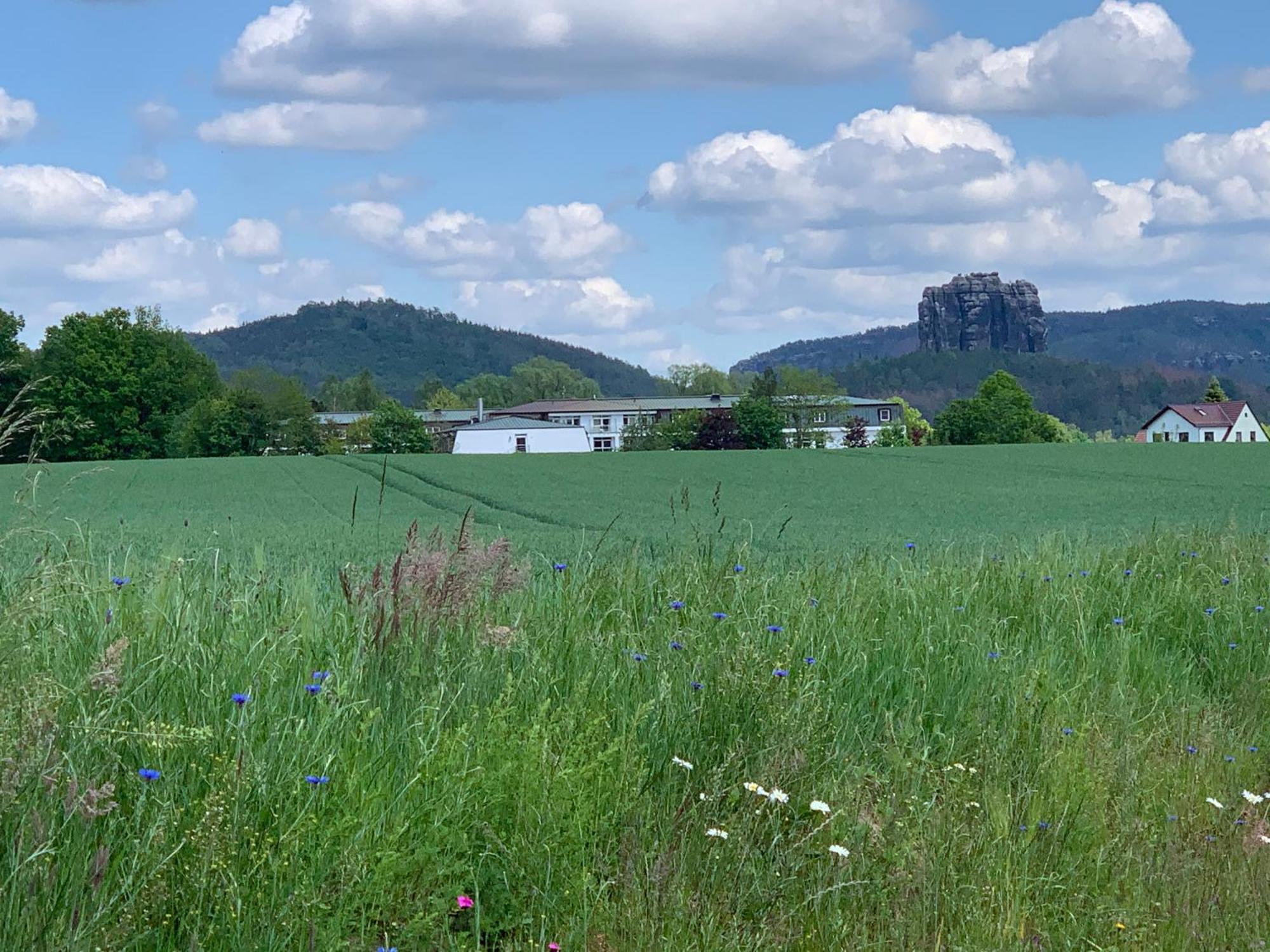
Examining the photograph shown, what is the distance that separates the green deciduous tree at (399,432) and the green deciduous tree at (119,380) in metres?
16.0

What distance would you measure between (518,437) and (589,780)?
12936 centimetres

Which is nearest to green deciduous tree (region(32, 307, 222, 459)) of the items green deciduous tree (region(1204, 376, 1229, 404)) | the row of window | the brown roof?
the row of window

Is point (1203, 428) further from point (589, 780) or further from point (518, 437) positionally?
point (589, 780)

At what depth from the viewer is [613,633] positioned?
6293 millimetres

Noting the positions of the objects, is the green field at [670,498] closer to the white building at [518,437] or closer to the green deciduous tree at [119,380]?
the green deciduous tree at [119,380]

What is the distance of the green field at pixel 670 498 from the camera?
15547 mm

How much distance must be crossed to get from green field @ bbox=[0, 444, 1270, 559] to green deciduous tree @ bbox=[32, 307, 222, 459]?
45.4m

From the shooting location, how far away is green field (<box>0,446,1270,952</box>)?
137 inches

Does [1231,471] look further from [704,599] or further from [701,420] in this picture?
[701,420]

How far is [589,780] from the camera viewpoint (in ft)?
14.3

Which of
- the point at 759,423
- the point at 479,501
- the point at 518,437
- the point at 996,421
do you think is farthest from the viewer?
the point at 518,437

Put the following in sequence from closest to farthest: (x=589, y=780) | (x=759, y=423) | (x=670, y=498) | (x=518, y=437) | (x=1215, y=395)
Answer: (x=589, y=780) → (x=670, y=498) → (x=759, y=423) → (x=518, y=437) → (x=1215, y=395)

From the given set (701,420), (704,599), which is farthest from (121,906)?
(701,420)

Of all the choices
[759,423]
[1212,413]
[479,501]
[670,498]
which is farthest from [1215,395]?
[670,498]
